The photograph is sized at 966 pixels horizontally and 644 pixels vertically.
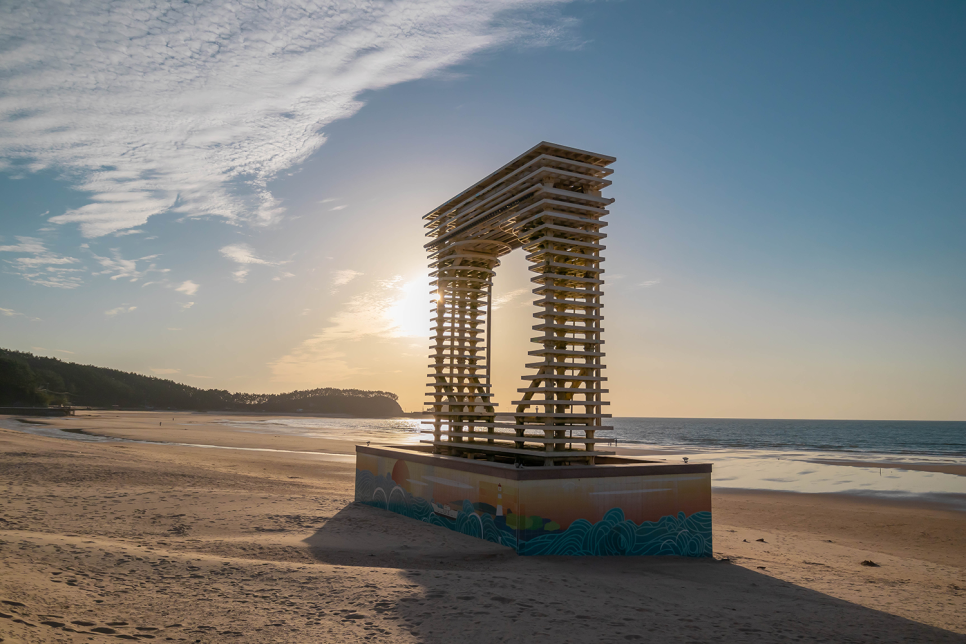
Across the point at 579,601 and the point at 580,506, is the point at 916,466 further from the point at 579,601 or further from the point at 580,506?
the point at 579,601

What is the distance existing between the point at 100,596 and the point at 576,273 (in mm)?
7161

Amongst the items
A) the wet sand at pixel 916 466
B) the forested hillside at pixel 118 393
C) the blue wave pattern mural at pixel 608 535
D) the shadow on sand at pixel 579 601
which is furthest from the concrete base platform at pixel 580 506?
the forested hillside at pixel 118 393

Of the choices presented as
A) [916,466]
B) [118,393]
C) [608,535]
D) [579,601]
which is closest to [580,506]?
[608,535]

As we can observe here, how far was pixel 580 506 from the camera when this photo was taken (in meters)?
7.90

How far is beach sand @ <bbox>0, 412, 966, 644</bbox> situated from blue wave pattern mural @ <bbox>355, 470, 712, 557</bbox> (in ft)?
0.73

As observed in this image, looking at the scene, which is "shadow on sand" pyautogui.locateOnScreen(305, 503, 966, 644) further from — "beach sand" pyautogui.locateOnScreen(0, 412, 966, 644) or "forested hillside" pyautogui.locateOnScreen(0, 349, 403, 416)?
"forested hillside" pyautogui.locateOnScreen(0, 349, 403, 416)

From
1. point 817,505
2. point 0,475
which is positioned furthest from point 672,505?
point 0,475

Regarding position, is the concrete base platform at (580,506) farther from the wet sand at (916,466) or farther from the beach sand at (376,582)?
the wet sand at (916,466)

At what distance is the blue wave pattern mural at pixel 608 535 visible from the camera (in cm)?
774

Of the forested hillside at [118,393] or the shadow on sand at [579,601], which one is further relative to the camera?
the forested hillside at [118,393]

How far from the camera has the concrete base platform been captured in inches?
303

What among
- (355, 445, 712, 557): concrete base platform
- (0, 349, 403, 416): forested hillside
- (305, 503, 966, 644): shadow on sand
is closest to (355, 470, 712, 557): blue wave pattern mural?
(355, 445, 712, 557): concrete base platform

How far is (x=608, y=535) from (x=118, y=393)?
124 meters

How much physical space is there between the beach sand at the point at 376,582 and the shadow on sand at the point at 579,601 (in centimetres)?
3
